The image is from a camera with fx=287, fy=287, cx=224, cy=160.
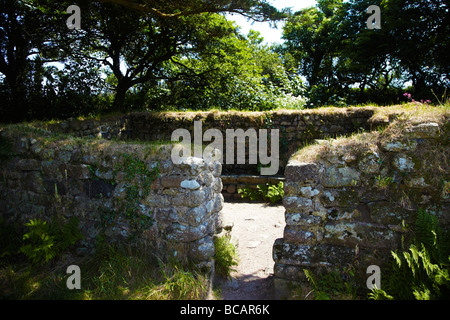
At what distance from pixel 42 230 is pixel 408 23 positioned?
1304 centimetres

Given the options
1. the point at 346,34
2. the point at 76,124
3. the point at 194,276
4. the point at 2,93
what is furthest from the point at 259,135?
the point at 346,34

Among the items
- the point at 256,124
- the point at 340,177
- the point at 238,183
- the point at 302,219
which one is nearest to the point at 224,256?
the point at 302,219

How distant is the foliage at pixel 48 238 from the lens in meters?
3.54

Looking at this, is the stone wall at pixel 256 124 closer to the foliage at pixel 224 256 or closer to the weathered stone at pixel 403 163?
the weathered stone at pixel 403 163

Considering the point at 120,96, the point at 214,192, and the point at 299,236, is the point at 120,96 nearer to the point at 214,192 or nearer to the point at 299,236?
the point at 214,192

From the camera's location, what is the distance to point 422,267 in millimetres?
2807

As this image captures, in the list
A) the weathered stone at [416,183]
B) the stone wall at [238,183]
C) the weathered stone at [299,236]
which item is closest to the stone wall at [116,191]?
the weathered stone at [299,236]

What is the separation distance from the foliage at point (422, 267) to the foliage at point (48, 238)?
3.63 meters

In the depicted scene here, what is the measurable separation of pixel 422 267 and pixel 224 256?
232cm

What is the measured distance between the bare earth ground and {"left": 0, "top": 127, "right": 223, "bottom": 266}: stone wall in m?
0.59

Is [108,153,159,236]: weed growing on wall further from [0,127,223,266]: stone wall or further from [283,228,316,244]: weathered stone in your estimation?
[283,228,316,244]: weathered stone

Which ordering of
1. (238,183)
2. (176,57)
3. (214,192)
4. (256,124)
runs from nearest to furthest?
(214,192)
(238,183)
(256,124)
(176,57)

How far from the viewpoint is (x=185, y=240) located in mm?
3516

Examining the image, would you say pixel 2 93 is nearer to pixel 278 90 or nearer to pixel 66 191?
pixel 66 191
